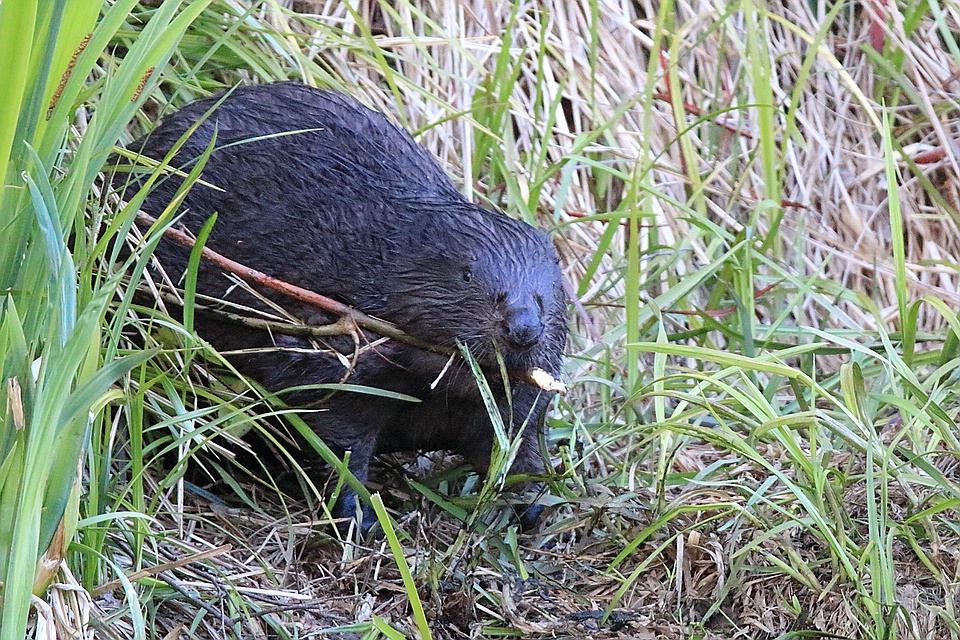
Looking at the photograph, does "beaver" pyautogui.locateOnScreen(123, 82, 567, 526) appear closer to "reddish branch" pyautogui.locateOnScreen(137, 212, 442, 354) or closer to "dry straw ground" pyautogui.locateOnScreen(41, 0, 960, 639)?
"reddish branch" pyautogui.locateOnScreen(137, 212, 442, 354)

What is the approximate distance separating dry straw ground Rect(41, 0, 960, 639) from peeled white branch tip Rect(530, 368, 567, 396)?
203 millimetres

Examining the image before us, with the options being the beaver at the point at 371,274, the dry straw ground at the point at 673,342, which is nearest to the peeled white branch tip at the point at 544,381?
the beaver at the point at 371,274

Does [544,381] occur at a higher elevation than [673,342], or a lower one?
higher

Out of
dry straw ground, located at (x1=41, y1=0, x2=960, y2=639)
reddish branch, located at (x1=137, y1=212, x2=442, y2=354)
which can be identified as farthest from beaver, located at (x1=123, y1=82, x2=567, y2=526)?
dry straw ground, located at (x1=41, y1=0, x2=960, y2=639)

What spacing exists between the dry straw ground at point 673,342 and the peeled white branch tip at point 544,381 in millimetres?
203

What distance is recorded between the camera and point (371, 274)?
314 cm

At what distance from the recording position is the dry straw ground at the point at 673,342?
104 inches

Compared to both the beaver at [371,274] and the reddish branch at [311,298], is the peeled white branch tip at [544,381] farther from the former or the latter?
the reddish branch at [311,298]

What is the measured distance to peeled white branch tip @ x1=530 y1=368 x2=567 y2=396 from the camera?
116 inches

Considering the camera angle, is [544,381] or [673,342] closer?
[544,381]

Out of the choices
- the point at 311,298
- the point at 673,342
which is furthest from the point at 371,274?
the point at 673,342

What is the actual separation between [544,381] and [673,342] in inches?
42.5

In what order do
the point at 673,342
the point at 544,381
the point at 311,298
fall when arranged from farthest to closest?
the point at 673,342 < the point at 311,298 < the point at 544,381

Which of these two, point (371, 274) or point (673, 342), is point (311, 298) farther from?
point (673, 342)
